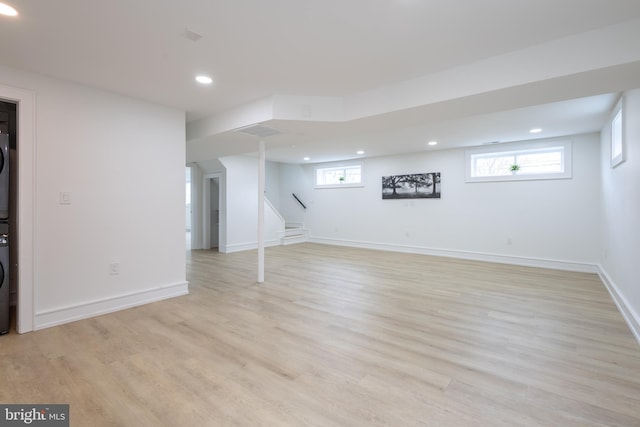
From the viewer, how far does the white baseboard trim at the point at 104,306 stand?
115 inches

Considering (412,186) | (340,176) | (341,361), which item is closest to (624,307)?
(341,361)

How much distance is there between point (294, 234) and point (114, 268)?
6082mm

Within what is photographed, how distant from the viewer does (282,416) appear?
1.68m

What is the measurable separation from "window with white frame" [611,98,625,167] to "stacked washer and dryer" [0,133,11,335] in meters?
6.36

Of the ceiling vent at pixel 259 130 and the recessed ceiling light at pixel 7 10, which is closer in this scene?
the recessed ceiling light at pixel 7 10

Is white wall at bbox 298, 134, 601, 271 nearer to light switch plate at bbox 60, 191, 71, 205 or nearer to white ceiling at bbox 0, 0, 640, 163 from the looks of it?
white ceiling at bbox 0, 0, 640, 163

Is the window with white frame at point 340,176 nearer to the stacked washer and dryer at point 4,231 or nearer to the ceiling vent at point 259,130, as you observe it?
the ceiling vent at point 259,130

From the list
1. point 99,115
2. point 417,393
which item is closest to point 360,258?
point 417,393

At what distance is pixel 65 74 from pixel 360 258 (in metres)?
5.64

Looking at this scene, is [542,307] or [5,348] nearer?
[5,348]

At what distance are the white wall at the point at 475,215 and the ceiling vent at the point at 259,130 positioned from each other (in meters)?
4.40

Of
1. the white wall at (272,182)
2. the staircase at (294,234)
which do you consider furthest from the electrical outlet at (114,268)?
the white wall at (272,182)

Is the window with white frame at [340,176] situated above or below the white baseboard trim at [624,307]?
above

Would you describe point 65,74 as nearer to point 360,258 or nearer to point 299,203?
point 360,258
